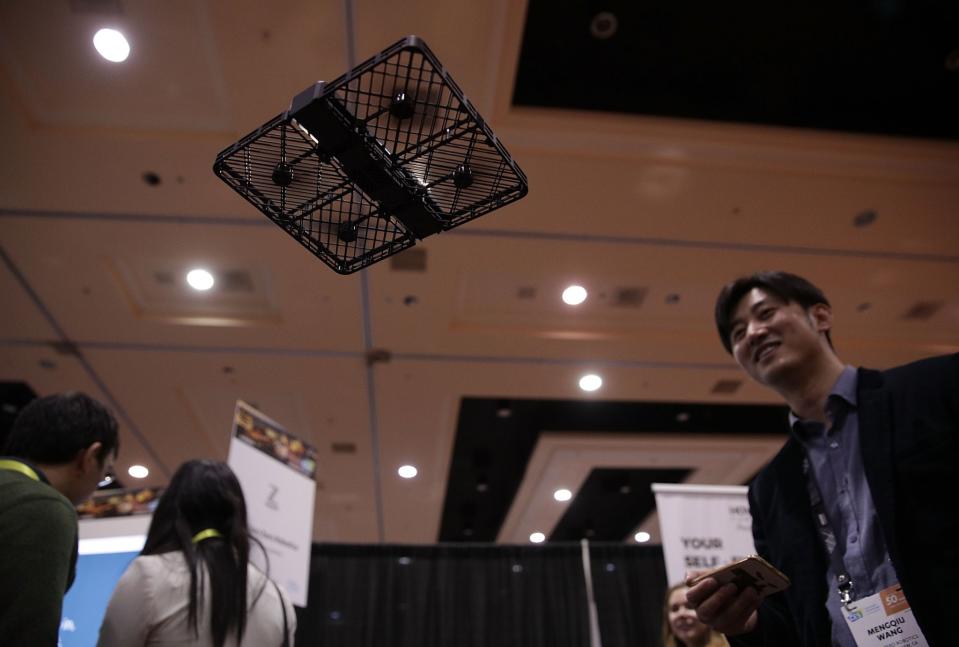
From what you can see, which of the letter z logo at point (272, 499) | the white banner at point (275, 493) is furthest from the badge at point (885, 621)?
the letter z logo at point (272, 499)

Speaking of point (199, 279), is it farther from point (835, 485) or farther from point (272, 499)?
point (835, 485)

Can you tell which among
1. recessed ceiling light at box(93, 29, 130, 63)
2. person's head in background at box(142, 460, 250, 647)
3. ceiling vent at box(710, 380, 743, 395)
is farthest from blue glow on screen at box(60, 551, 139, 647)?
ceiling vent at box(710, 380, 743, 395)

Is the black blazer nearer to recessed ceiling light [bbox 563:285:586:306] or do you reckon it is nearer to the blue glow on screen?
the blue glow on screen

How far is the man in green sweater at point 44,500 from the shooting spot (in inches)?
48.3

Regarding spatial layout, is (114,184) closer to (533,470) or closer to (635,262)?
(635,262)

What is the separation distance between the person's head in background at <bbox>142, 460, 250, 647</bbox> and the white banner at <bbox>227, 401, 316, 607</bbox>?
1353mm

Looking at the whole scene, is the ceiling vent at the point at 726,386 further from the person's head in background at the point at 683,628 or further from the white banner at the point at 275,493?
the white banner at the point at 275,493

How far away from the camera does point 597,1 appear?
141 inches

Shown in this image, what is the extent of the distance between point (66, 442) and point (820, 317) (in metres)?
1.85

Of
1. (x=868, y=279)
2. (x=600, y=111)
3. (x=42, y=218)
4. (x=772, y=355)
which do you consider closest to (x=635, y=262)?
(x=600, y=111)

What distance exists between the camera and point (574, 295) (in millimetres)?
5371

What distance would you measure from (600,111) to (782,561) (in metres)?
3.06

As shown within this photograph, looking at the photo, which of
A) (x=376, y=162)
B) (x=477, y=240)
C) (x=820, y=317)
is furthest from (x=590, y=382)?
(x=376, y=162)

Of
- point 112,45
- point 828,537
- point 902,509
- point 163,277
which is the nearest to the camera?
point 902,509
